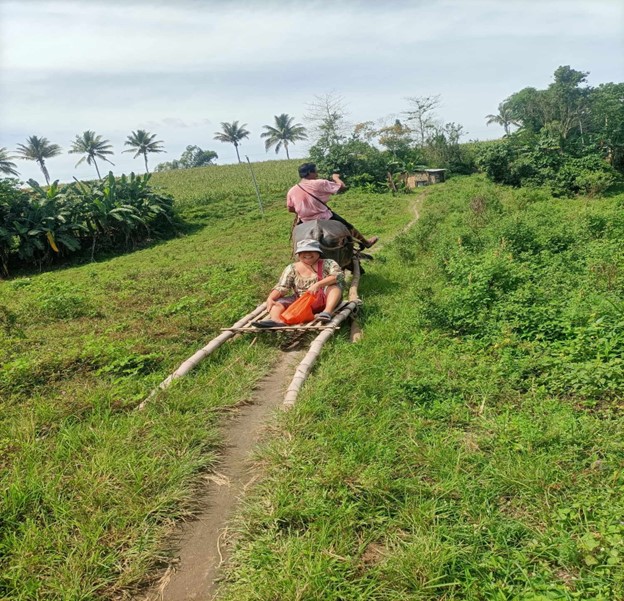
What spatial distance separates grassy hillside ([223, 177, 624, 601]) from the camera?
2244 millimetres

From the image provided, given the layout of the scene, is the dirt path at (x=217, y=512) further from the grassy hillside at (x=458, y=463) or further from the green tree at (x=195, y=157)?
the green tree at (x=195, y=157)

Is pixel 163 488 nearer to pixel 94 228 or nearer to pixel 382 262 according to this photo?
pixel 382 262

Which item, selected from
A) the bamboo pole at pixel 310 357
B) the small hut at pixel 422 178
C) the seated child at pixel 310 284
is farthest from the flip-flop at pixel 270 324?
the small hut at pixel 422 178

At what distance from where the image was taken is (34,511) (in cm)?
279

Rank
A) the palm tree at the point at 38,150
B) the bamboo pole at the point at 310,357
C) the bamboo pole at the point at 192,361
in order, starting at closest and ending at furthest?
the bamboo pole at the point at 310,357
the bamboo pole at the point at 192,361
the palm tree at the point at 38,150

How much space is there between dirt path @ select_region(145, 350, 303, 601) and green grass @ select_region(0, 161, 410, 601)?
12cm

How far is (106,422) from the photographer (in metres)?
3.74

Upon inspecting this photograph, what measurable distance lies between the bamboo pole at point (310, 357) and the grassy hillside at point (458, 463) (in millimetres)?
131

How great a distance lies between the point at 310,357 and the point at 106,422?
1.97m

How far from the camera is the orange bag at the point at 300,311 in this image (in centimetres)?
550

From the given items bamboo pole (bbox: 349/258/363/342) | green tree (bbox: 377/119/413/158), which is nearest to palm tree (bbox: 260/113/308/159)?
green tree (bbox: 377/119/413/158)

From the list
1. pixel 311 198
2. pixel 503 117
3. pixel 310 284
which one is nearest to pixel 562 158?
pixel 311 198

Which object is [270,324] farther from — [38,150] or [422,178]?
[38,150]

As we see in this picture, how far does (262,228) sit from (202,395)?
1433cm
